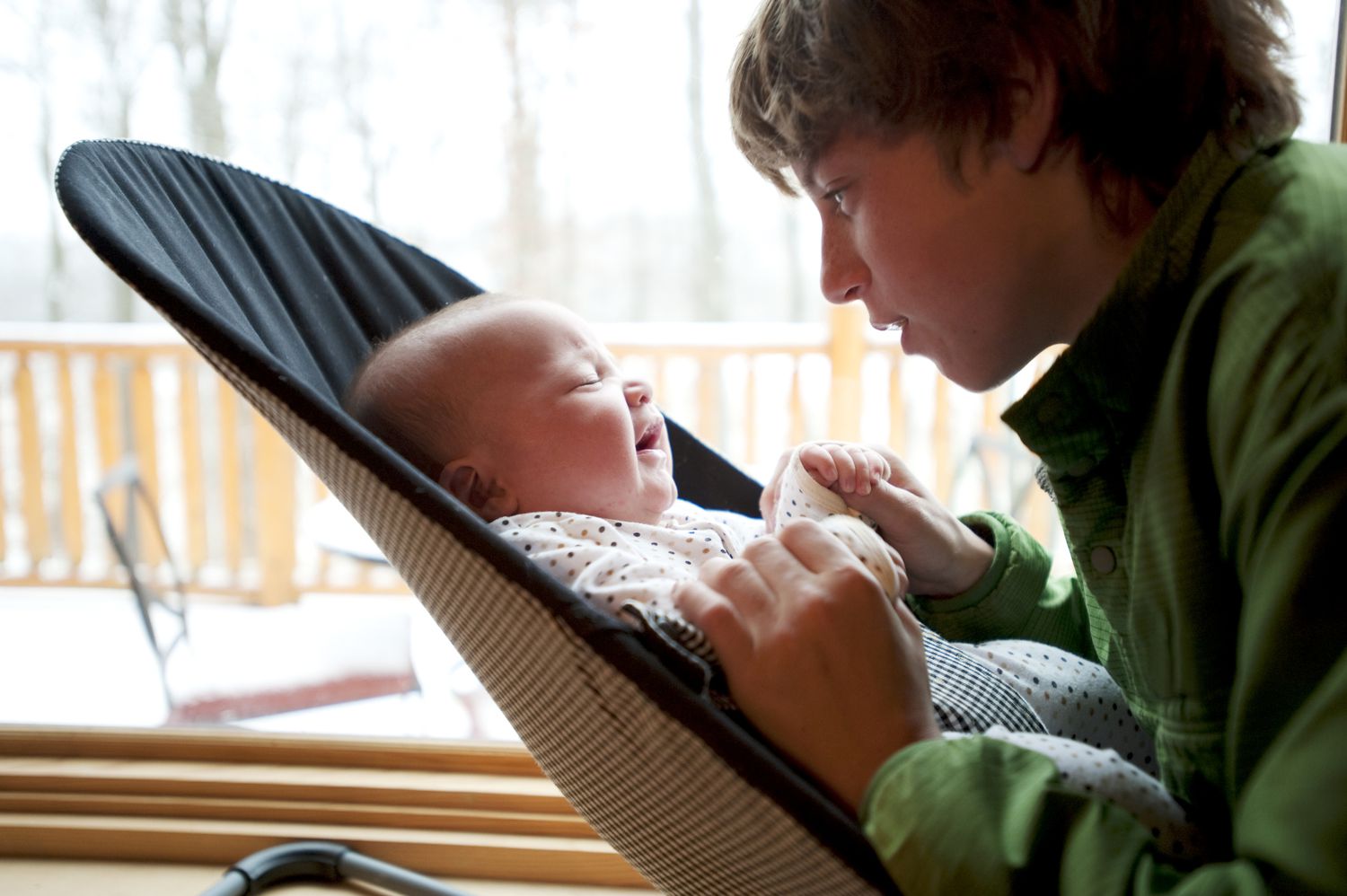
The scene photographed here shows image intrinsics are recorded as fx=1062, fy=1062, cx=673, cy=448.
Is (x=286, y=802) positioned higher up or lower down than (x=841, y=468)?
lower down

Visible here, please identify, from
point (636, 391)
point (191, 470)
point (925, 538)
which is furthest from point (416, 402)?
point (191, 470)

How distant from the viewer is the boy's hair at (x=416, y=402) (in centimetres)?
98

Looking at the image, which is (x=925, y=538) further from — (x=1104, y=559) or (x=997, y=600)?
(x=1104, y=559)

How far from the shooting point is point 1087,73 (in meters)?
0.71

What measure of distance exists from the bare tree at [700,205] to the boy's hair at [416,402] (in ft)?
6.58

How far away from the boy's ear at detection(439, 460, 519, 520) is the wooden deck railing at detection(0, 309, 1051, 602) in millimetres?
2493

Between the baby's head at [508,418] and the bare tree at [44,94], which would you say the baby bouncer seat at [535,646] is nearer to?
the baby's head at [508,418]

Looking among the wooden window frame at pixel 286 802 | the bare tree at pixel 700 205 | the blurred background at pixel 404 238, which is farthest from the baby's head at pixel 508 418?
the bare tree at pixel 700 205

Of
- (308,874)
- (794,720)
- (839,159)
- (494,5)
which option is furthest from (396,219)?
(794,720)

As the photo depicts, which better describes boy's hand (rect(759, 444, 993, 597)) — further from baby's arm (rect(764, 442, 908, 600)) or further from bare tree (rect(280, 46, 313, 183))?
A: bare tree (rect(280, 46, 313, 183))

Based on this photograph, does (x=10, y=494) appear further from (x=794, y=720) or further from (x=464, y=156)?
(x=794, y=720)

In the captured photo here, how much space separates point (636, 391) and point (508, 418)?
0.14m

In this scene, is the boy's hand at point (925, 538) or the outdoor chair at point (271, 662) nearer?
the boy's hand at point (925, 538)

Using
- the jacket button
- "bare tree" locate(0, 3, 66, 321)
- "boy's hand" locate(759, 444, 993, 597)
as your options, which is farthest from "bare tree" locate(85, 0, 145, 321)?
the jacket button
